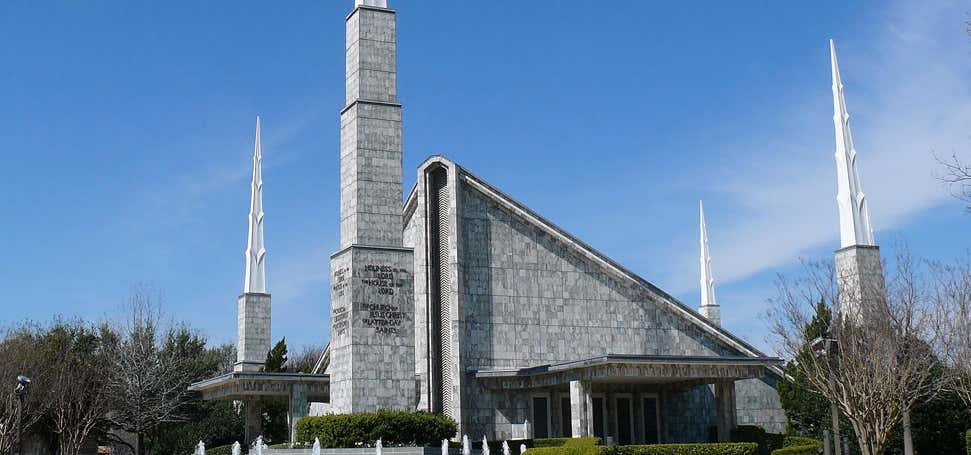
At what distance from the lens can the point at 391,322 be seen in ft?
99.1

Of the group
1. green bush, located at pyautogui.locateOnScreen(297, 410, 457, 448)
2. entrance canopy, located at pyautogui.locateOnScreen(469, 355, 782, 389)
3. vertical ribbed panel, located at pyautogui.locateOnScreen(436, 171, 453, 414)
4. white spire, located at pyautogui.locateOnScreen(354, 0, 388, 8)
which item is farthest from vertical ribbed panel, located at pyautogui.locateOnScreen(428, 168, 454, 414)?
green bush, located at pyautogui.locateOnScreen(297, 410, 457, 448)

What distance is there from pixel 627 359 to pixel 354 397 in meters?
8.82

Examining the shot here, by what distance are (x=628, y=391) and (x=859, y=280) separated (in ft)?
36.1

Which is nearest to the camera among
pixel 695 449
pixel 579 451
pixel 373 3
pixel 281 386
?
pixel 579 451

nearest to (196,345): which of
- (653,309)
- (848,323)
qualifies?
(653,309)

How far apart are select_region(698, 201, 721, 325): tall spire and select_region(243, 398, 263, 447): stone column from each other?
860 inches

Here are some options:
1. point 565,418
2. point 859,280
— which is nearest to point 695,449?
point 859,280

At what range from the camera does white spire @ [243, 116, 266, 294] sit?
48.4m

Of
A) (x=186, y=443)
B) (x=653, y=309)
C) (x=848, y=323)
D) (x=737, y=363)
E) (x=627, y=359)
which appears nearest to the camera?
(x=848, y=323)

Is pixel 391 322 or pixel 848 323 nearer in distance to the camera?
pixel 848 323

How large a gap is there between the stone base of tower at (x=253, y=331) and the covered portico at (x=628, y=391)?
44.5 feet

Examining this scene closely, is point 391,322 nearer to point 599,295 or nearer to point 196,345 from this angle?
point 599,295

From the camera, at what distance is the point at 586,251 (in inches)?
1578

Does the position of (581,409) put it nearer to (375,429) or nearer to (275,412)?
(375,429)
